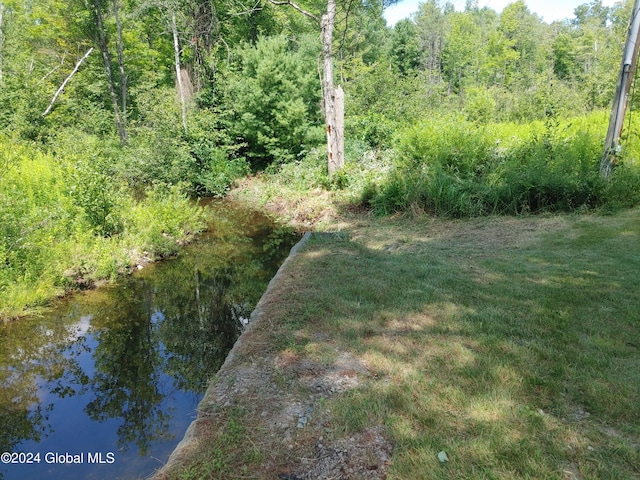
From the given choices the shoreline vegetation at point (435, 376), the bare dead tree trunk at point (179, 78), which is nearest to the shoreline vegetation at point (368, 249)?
the shoreline vegetation at point (435, 376)

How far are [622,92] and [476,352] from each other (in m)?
8.25

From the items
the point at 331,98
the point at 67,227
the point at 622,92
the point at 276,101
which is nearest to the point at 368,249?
the point at 67,227

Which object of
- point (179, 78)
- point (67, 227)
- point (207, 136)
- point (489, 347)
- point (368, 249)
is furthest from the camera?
point (179, 78)

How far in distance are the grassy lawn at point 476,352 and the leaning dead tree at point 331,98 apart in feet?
20.4

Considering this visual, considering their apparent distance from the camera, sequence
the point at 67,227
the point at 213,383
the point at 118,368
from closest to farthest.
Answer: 1. the point at 213,383
2. the point at 118,368
3. the point at 67,227

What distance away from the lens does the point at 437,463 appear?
98.6 inches

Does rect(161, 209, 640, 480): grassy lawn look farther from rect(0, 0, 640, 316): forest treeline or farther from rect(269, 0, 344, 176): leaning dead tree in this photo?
rect(269, 0, 344, 176): leaning dead tree

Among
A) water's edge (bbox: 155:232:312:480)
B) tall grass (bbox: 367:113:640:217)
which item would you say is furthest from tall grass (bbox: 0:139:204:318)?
tall grass (bbox: 367:113:640:217)

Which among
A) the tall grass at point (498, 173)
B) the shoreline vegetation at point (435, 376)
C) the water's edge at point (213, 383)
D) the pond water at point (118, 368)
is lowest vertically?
the pond water at point (118, 368)

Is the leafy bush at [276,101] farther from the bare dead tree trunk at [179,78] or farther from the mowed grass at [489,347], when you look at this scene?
the mowed grass at [489,347]

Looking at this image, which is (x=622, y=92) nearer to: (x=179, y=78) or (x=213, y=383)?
(x=213, y=383)

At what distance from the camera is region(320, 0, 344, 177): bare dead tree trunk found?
473 inches

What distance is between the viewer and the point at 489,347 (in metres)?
3.74

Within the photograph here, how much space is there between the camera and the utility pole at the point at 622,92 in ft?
28.6
